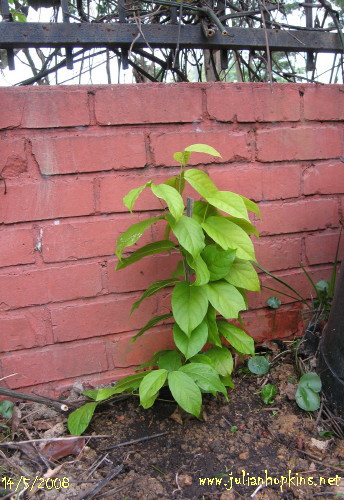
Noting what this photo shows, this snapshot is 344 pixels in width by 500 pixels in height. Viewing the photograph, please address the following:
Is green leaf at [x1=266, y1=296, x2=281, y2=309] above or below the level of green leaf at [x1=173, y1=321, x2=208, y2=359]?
below

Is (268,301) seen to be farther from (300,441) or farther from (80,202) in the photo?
(80,202)

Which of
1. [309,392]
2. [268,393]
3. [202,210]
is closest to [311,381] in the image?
[309,392]

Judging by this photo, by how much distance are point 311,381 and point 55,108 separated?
129 centimetres

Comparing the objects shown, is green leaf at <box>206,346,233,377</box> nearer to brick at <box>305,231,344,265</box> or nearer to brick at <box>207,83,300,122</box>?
brick at <box>305,231,344,265</box>

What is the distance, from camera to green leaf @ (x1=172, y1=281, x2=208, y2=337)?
4.05 ft

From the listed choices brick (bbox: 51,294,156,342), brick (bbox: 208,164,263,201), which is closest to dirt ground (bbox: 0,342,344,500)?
brick (bbox: 51,294,156,342)

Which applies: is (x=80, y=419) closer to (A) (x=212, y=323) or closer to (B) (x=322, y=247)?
(A) (x=212, y=323)

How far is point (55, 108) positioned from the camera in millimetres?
1436

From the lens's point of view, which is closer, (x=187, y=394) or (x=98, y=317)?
(x=187, y=394)

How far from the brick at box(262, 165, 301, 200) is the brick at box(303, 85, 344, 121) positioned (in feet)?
0.73

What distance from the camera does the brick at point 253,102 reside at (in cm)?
158

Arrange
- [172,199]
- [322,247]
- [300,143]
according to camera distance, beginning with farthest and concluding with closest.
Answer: [322,247] < [300,143] < [172,199]

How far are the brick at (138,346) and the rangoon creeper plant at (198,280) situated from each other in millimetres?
254

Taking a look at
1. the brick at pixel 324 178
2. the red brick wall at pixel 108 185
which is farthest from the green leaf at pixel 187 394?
the brick at pixel 324 178
